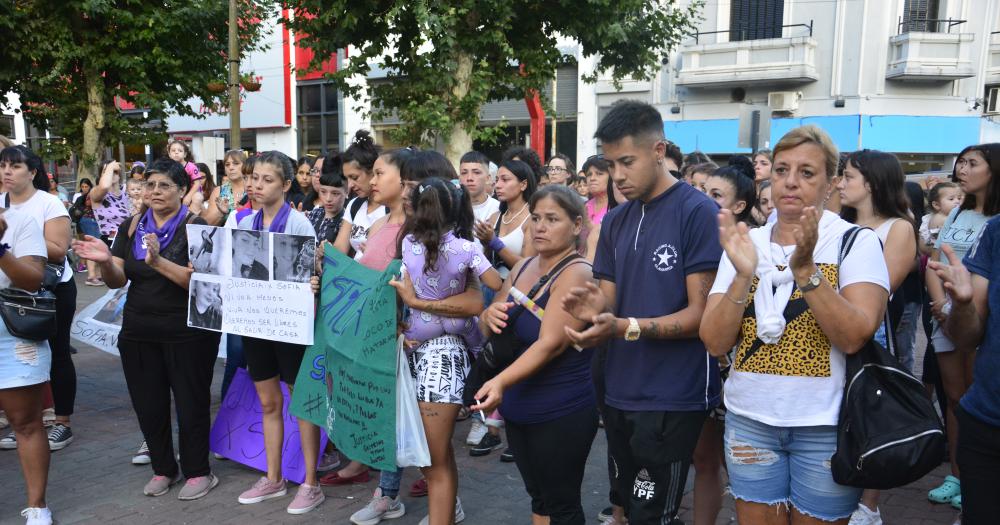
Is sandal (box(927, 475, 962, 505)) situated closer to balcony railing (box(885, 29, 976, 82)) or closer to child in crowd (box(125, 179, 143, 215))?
child in crowd (box(125, 179, 143, 215))

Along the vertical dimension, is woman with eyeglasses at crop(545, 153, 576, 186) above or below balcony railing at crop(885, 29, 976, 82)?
below

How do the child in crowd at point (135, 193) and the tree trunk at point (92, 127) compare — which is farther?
the tree trunk at point (92, 127)

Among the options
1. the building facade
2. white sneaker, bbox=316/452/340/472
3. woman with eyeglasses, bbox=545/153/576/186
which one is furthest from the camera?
the building facade

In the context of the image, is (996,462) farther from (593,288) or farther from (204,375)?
(204,375)

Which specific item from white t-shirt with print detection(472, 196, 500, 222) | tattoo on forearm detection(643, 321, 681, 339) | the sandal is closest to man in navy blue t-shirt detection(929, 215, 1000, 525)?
tattoo on forearm detection(643, 321, 681, 339)

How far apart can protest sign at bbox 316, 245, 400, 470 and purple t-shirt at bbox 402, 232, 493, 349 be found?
12cm

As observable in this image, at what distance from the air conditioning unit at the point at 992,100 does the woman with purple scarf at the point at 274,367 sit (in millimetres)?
24579

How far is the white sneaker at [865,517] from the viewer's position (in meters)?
3.92

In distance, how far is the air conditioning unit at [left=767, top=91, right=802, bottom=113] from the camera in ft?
72.3

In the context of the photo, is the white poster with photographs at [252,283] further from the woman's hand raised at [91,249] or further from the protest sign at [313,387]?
the woman's hand raised at [91,249]

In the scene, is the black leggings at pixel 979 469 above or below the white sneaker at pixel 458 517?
above

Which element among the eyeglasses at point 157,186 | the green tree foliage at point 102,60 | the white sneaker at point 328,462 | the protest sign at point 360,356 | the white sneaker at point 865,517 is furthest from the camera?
the green tree foliage at point 102,60

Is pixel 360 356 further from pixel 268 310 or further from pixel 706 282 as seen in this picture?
pixel 706 282

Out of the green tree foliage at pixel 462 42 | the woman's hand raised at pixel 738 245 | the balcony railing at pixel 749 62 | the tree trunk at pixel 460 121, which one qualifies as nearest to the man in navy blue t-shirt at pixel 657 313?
the woman's hand raised at pixel 738 245
